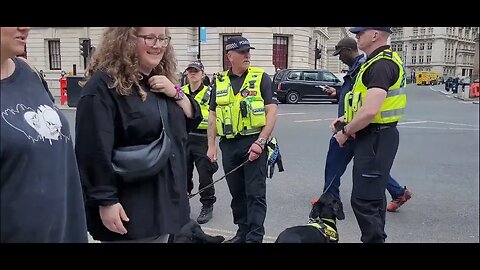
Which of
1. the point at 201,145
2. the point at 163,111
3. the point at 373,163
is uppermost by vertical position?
the point at 163,111

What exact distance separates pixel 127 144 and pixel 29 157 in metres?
0.52

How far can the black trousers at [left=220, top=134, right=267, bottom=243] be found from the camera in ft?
10.6

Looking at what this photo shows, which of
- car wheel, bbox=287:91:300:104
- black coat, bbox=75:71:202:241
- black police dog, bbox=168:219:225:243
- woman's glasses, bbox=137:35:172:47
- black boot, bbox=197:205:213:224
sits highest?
woman's glasses, bbox=137:35:172:47

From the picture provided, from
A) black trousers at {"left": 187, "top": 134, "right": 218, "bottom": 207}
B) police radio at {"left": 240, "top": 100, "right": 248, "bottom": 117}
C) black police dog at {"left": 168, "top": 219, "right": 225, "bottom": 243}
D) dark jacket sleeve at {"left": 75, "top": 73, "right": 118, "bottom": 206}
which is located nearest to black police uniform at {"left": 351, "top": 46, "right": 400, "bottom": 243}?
police radio at {"left": 240, "top": 100, "right": 248, "bottom": 117}

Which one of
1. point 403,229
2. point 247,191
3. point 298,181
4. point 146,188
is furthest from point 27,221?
point 298,181

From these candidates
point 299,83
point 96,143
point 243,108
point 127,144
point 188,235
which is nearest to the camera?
point 96,143

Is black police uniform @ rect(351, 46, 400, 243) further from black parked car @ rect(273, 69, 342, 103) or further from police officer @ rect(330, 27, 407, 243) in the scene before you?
black parked car @ rect(273, 69, 342, 103)

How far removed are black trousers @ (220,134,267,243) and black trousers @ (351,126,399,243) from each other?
2.50 ft

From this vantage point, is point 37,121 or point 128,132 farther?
point 128,132

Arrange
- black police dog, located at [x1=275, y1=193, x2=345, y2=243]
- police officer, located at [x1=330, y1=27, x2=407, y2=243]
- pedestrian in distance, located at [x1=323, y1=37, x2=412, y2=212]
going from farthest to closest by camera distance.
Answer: pedestrian in distance, located at [x1=323, y1=37, x2=412, y2=212]
police officer, located at [x1=330, y1=27, x2=407, y2=243]
black police dog, located at [x1=275, y1=193, x2=345, y2=243]

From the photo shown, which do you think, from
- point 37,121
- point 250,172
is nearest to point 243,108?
point 250,172

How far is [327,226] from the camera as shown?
99.0 inches

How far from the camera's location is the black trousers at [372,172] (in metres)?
2.71

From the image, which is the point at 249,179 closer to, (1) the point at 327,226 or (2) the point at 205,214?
(1) the point at 327,226
